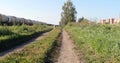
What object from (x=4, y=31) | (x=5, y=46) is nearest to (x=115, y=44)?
(x=5, y=46)

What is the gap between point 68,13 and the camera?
108812 mm

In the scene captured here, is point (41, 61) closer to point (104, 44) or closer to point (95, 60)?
point (95, 60)

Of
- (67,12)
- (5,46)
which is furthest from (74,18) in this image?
(5,46)

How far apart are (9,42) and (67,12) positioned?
8819cm

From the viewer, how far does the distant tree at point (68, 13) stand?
357 feet

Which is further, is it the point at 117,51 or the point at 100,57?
the point at 100,57

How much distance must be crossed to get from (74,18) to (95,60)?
313 ft

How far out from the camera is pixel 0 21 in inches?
1651

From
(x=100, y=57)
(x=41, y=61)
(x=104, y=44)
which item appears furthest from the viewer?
(x=104, y=44)

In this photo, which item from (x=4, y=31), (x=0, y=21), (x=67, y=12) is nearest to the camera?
(x=4, y=31)

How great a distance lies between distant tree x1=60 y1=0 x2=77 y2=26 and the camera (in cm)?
10881

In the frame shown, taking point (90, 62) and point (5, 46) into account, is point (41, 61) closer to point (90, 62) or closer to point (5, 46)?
point (90, 62)

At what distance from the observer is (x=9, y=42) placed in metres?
21.7

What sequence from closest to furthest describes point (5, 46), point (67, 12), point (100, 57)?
point (100, 57), point (5, 46), point (67, 12)
